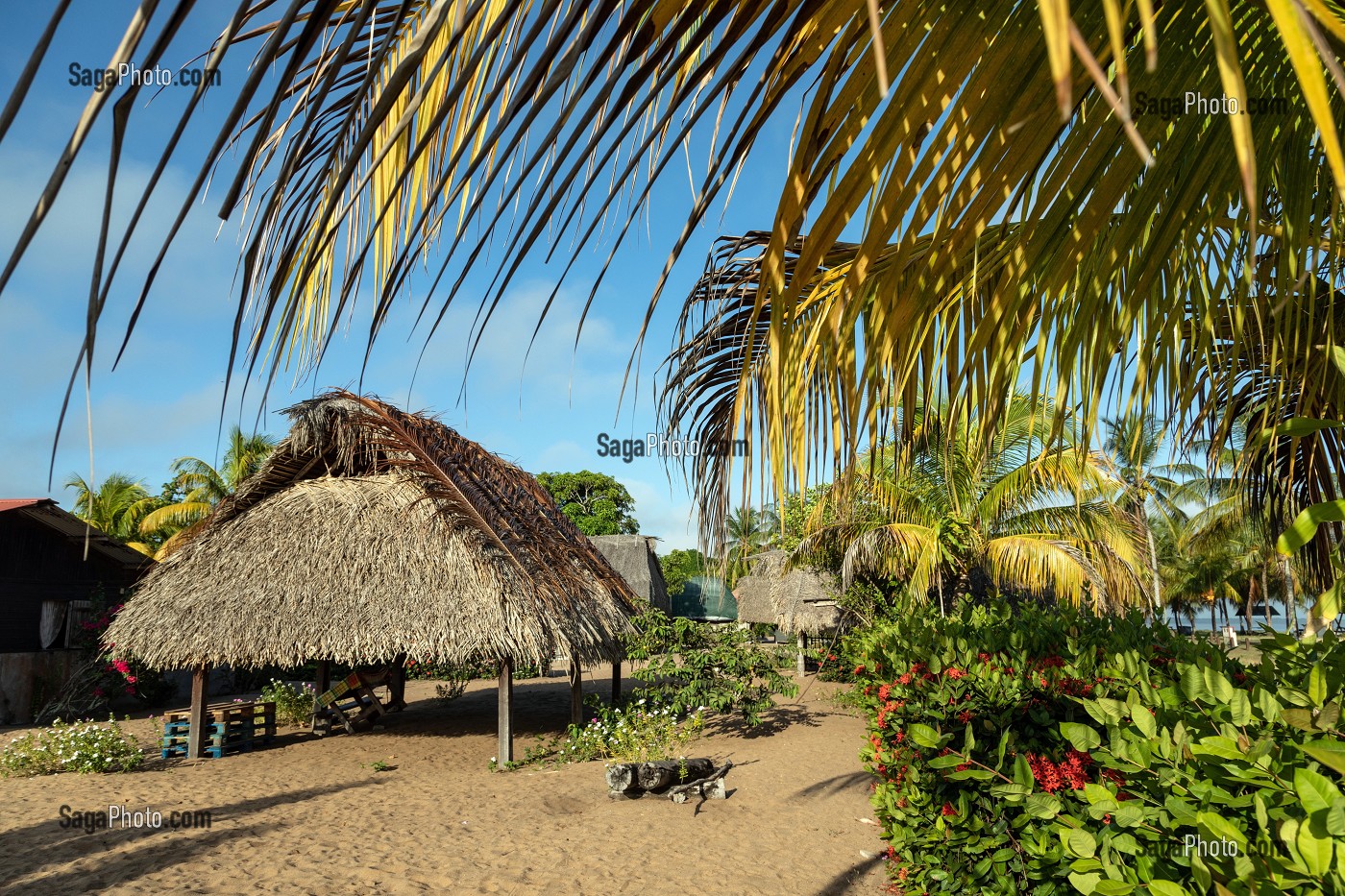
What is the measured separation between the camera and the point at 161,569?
36.3ft

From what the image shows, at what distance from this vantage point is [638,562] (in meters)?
27.2

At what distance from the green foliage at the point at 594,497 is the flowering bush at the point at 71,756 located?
34065 millimetres

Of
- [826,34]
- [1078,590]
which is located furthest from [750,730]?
[826,34]

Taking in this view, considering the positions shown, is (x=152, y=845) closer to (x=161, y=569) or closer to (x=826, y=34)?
(x=161, y=569)

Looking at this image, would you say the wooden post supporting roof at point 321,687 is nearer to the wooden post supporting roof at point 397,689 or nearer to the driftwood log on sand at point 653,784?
the wooden post supporting roof at point 397,689

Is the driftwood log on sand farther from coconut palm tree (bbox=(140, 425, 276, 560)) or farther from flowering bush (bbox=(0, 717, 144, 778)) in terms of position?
coconut palm tree (bbox=(140, 425, 276, 560))

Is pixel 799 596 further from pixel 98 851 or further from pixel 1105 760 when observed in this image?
pixel 1105 760

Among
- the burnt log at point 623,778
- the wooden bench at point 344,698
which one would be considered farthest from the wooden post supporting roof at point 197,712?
the burnt log at point 623,778

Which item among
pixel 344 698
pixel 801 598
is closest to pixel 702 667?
pixel 344 698

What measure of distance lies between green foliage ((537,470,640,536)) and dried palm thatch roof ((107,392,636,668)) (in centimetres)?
3211

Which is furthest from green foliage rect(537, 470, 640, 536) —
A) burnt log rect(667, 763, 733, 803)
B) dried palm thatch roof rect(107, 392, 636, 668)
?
burnt log rect(667, 763, 733, 803)

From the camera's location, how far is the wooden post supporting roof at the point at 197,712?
33.5 ft

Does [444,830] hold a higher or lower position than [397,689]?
lower

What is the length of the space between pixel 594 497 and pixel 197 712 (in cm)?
3470
